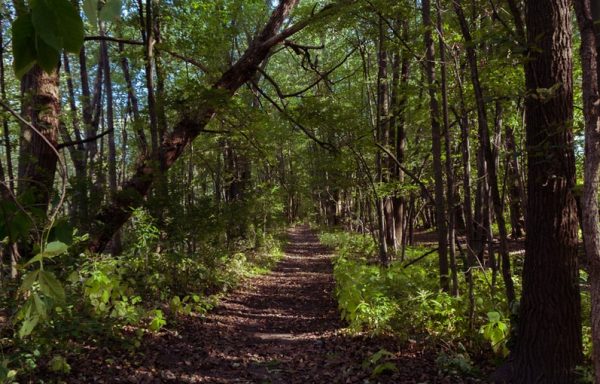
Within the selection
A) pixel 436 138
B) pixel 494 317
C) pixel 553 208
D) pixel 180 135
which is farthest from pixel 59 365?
pixel 436 138

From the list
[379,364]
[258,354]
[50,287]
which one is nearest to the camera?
[50,287]

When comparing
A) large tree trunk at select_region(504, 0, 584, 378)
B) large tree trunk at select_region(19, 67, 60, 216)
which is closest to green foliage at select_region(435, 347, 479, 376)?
large tree trunk at select_region(504, 0, 584, 378)

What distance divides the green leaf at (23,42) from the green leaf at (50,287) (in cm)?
42

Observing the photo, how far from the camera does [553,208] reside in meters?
4.22

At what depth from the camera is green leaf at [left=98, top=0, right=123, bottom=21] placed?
0.79 m

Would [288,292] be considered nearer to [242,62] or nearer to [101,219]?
[101,219]

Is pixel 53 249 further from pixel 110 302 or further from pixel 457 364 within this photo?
pixel 110 302

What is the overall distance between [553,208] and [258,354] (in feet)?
14.4

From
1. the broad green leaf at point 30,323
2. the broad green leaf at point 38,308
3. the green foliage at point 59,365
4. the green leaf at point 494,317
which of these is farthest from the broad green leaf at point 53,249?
the green leaf at point 494,317

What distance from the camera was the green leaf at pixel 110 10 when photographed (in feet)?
2.59

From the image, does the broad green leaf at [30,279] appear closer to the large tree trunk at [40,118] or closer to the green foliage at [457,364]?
the green foliage at [457,364]

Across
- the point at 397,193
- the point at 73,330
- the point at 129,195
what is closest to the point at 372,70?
the point at 397,193

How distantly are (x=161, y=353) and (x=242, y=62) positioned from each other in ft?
18.0

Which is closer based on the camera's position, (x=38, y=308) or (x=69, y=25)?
(x=69, y=25)
